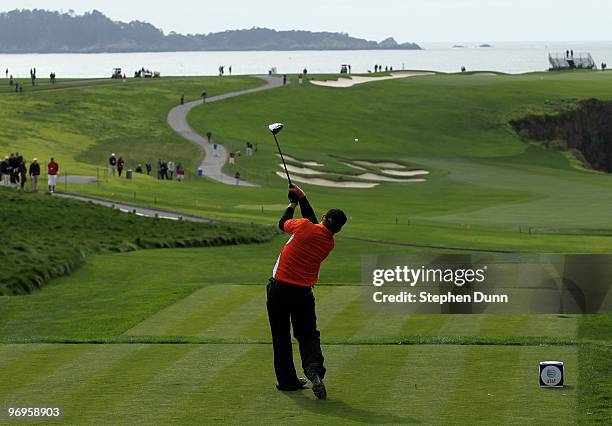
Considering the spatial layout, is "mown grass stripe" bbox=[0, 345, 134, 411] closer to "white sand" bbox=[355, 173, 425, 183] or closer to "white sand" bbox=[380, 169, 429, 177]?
"white sand" bbox=[355, 173, 425, 183]

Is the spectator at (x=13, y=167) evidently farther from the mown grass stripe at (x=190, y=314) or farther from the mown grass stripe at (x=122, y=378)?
the mown grass stripe at (x=122, y=378)

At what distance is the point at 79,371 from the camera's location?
17.1 metres

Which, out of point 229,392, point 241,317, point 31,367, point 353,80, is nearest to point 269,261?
point 241,317

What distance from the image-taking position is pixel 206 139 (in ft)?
334

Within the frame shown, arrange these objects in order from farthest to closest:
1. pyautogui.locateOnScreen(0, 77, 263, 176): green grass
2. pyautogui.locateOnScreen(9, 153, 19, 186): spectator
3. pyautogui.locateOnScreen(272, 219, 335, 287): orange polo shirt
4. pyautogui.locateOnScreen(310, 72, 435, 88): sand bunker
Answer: pyautogui.locateOnScreen(310, 72, 435, 88): sand bunker < pyautogui.locateOnScreen(0, 77, 263, 176): green grass < pyautogui.locateOnScreen(9, 153, 19, 186): spectator < pyautogui.locateOnScreen(272, 219, 335, 287): orange polo shirt

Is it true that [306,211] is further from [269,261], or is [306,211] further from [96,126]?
[96,126]

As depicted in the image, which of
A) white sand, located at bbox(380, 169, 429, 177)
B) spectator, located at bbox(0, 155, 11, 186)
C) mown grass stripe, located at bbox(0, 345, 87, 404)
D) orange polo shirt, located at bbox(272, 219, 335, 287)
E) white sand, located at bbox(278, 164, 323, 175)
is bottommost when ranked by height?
white sand, located at bbox(380, 169, 429, 177)

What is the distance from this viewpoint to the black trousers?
1608 cm

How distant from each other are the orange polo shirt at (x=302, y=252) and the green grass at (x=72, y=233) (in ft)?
60.7

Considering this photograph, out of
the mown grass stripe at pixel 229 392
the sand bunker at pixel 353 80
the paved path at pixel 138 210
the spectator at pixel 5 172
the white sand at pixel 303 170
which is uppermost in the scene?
the mown grass stripe at pixel 229 392

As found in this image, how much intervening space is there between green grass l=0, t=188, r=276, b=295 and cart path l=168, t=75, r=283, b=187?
31390 mm

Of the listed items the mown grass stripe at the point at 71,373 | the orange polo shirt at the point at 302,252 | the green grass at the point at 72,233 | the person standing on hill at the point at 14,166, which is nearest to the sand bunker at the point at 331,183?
the person standing on hill at the point at 14,166

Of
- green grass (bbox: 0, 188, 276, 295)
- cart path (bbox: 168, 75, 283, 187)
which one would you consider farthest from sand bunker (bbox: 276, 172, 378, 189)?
green grass (bbox: 0, 188, 276, 295)

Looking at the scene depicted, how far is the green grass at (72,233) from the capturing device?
35.9 m
